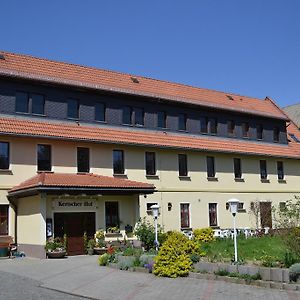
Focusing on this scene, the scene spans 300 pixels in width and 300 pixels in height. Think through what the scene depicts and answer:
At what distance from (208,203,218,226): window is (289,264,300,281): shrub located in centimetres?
2042

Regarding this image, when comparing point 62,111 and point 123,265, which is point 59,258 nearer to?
point 123,265

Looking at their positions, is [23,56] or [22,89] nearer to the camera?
[22,89]

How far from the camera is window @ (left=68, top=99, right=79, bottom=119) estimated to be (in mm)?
28134

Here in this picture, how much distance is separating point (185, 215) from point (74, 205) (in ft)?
30.2

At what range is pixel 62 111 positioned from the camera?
90.6 feet

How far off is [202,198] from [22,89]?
45.0ft

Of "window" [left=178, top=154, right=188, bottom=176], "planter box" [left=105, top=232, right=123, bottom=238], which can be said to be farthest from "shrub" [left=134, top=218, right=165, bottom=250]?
"window" [left=178, top=154, right=188, bottom=176]

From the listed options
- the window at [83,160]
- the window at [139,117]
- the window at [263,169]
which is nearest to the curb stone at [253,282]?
the window at [83,160]

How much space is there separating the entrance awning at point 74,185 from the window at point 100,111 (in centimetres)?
394

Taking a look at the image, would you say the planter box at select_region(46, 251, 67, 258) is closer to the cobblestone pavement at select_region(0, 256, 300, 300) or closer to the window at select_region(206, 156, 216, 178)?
the cobblestone pavement at select_region(0, 256, 300, 300)

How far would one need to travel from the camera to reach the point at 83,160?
2775cm

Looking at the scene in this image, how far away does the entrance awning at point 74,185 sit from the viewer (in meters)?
22.7

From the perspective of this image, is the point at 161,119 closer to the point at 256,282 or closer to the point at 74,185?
the point at 74,185

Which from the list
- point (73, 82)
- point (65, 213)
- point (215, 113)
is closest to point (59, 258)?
point (65, 213)
